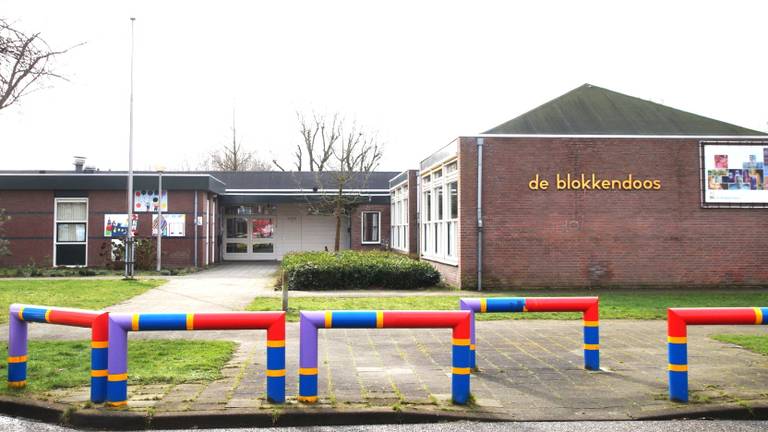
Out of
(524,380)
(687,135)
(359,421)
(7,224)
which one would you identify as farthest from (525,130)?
(7,224)

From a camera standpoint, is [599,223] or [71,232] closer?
[599,223]

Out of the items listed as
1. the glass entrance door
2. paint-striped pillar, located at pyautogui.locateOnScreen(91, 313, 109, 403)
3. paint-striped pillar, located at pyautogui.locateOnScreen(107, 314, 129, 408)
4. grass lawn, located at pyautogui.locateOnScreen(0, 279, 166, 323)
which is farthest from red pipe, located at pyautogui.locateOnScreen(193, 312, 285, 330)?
the glass entrance door

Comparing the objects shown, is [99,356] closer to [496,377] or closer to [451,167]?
[496,377]

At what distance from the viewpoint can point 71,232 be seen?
2611cm

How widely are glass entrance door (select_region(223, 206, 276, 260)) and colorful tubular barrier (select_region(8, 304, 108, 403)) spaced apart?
2930 centimetres

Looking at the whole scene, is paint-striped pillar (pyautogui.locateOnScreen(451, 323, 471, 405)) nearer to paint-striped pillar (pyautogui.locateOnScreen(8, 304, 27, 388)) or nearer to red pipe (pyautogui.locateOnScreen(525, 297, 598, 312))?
red pipe (pyautogui.locateOnScreen(525, 297, 598, 312))

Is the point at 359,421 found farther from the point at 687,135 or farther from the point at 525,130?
the point at 687,135

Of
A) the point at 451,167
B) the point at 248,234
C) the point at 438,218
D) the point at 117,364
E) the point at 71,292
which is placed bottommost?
the point at 71,292

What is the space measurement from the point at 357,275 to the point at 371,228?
1723 cm

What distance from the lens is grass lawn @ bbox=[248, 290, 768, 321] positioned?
40.7 feet

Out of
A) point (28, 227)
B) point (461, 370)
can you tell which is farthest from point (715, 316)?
point (28, 227)

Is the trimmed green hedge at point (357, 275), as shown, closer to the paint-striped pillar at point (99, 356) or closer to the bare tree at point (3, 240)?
the bare tree at point (3, 240)

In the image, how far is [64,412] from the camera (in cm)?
555

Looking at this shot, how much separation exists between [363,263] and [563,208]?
17.7ft
